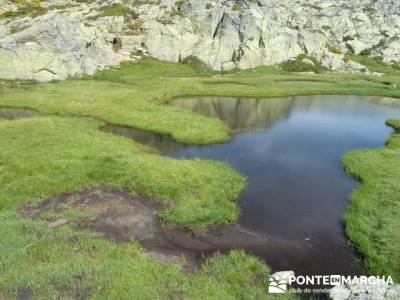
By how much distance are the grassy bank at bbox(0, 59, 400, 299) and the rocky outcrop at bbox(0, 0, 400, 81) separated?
25.1 m

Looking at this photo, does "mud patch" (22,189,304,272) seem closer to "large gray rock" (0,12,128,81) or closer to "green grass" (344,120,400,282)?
"green grass" (344,120,400,282)

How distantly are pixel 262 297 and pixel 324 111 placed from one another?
5407 cm

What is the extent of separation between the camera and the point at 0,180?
29391mm

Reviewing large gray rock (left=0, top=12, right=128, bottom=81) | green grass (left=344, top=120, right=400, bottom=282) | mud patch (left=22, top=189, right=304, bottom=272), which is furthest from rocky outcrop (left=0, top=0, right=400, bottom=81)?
green grass (left=344, top=120, right=400, bottom=282)

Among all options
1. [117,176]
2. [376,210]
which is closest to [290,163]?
[376,210]

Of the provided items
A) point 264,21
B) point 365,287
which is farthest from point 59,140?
point 264,21

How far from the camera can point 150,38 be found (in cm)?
12088

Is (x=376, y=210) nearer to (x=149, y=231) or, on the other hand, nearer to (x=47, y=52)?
(x=149, y=231)

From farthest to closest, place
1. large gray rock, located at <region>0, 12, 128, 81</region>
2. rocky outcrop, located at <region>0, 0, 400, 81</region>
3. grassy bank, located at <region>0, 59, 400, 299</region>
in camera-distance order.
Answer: rocky outcrop, located at <region>0, 0, 400, 81</region> → large gray rock, located at <region>0, 12, 128, 81</region> → grassy bank, located at <region>0, 59, 400, 299</region>

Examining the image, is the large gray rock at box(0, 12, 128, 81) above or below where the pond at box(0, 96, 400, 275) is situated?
above

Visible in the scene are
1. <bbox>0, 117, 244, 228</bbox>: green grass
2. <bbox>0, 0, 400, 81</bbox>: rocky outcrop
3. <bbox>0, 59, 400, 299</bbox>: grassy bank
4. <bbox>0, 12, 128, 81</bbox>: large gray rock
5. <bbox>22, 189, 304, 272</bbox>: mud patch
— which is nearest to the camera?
<bbox>0, 59, 400, 299</bbox>: grassy bank

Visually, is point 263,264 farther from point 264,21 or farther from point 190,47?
point 264,21

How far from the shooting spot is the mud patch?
65.6 ft

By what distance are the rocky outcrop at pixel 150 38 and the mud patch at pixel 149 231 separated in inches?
2703
